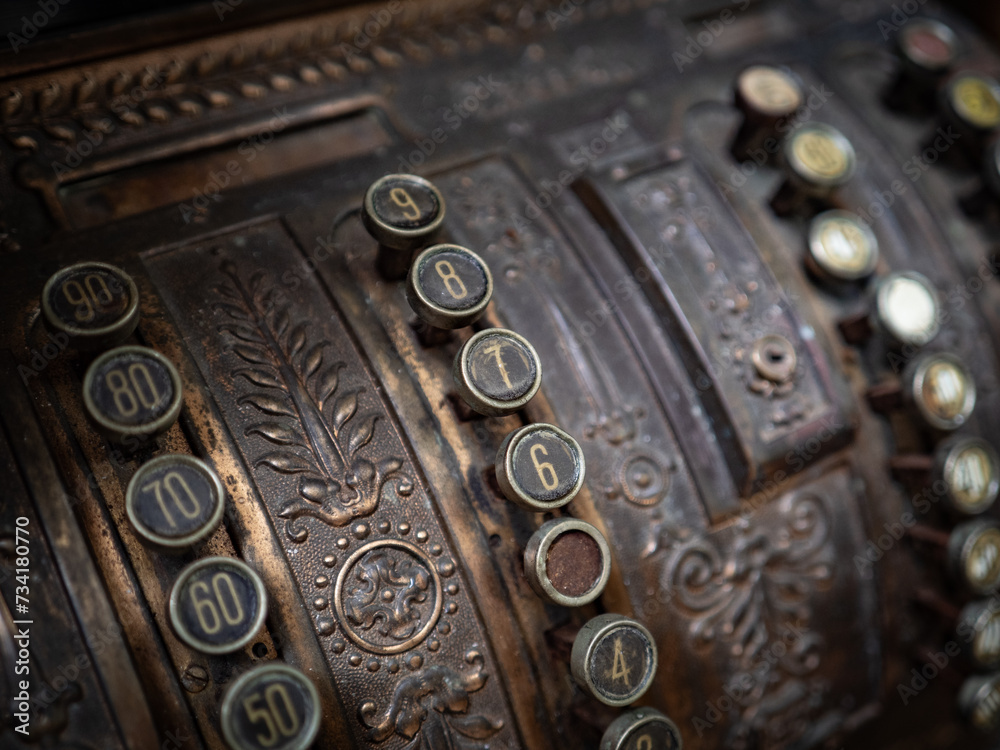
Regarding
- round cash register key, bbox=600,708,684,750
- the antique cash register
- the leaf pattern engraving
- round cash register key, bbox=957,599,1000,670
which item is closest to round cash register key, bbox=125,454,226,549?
the antique cash register

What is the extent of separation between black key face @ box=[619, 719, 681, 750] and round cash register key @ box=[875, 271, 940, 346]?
84cm

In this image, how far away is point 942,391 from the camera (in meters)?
1.61

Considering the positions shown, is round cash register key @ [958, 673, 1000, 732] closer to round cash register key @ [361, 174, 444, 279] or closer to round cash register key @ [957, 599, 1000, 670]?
round cash register key @ [957, 599, 1000, 670]

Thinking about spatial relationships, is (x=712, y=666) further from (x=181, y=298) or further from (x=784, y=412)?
(x=181, y=298)

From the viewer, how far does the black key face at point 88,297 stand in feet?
3.69

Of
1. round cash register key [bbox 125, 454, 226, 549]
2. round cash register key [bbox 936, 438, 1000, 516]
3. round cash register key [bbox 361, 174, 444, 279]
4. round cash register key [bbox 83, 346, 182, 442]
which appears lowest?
round cash register key [bbox 936, 438, 1000, 516]

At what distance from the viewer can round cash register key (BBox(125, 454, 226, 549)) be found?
1.06 metres

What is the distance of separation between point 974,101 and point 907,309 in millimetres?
595

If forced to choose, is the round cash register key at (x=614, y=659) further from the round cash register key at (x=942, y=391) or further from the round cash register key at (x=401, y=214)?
the round cash register key at (x=942, y=391)

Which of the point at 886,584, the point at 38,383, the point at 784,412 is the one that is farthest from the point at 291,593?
the point at 886,584

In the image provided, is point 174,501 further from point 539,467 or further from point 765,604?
point 765,604

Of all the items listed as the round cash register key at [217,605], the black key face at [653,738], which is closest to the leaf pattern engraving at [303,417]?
the round cash register key at [217,605]

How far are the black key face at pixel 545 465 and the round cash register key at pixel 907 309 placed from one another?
742 millimetres

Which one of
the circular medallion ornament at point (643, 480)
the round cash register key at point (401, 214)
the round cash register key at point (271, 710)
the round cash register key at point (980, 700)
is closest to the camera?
the round cash register key at point (271, 710)
